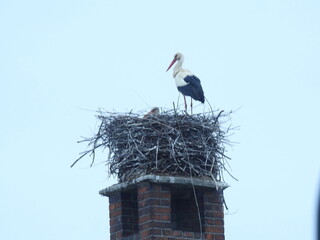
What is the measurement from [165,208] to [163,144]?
714 mm

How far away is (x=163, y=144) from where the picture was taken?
7062mm

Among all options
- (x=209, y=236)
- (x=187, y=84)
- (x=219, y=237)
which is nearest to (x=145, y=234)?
(x=209, y=236)

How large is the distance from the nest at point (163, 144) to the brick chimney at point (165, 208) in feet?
0.52

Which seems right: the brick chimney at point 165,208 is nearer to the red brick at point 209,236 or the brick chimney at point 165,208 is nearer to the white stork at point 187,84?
the red brick at point 209,236

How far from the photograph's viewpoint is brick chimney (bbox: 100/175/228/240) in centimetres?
668

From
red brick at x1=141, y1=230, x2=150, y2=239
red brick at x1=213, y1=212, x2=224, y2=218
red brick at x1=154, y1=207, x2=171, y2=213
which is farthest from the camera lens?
red brick at x1=213, y1=212, x2=224, y2=218

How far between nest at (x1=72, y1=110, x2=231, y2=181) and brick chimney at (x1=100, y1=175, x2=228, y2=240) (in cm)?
16

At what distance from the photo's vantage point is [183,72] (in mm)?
9367

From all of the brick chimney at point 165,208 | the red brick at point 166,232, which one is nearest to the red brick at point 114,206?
the brick chimney at point 165,208

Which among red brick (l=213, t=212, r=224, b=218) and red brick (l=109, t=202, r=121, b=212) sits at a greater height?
red brick (l=109, t=202, r=121, b=212)

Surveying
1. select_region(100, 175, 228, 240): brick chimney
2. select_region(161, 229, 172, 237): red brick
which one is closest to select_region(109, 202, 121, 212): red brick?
select_region(100, 175, 228, 240): brick chimney

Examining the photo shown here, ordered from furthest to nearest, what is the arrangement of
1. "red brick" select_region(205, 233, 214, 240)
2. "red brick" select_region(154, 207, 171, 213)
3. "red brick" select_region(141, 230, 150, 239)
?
"red brick" select_region(205, 233, 214, 240) < "red brick" select_region(154, 207, 171, 213) < "red brick" select_region(141, 230, 150, 239)

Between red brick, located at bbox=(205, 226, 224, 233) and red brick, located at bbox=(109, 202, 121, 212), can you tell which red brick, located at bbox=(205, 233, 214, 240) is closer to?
red brick, located at bbox=(205, 226, 224, 233)

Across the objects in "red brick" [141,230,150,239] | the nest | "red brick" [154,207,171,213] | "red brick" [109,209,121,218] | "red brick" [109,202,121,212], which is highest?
the nest
